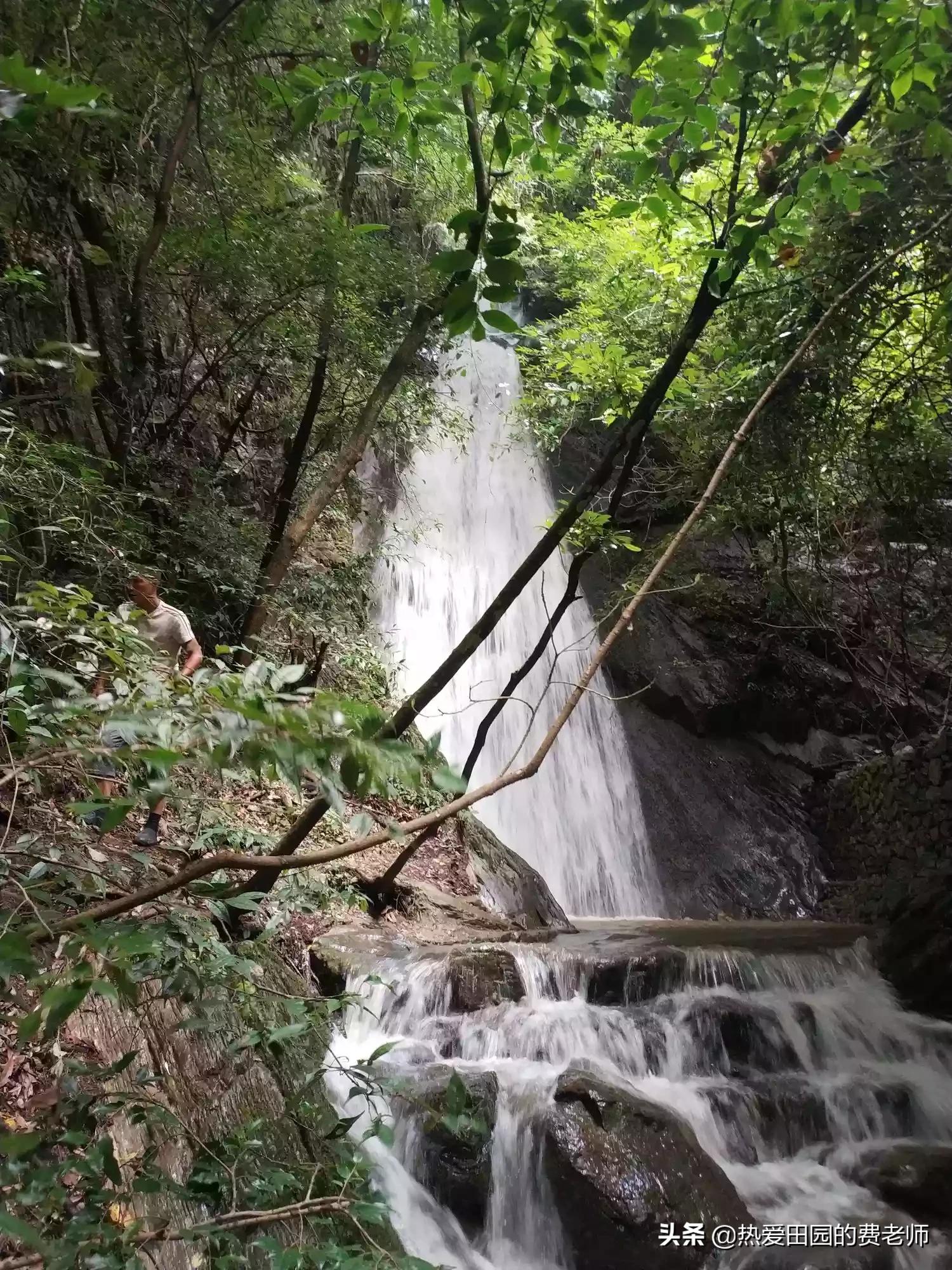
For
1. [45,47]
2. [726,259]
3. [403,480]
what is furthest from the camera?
[403,480]

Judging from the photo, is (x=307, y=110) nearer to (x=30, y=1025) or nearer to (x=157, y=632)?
(x=30, y=1025)

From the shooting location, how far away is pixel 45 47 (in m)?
3.01

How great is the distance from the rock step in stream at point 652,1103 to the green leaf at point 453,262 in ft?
7.78

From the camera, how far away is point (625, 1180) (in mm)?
3203

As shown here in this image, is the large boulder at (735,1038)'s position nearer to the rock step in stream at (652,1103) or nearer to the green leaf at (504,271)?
the rock step in stream at (652,1103)

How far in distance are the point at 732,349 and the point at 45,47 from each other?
3605 millimetres

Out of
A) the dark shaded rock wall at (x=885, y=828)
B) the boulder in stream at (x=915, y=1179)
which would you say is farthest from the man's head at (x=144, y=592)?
the dark shaded rock wall at (x=885, y=828)

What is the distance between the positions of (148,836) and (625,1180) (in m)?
2.70

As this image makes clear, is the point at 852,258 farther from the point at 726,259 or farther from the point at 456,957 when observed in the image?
the point at 456,957

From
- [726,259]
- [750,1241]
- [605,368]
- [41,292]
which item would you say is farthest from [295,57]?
[750,1241]

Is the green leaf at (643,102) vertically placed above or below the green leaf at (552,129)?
above

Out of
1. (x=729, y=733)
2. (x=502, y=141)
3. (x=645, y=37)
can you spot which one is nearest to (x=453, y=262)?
(x=502, y=141)

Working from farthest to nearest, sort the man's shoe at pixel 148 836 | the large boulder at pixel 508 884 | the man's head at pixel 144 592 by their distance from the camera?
the large boulder at pixel 508 884 → the man's head at pixel 144 592 → the man's shoe at pixel 148 836

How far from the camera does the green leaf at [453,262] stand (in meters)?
1.22
